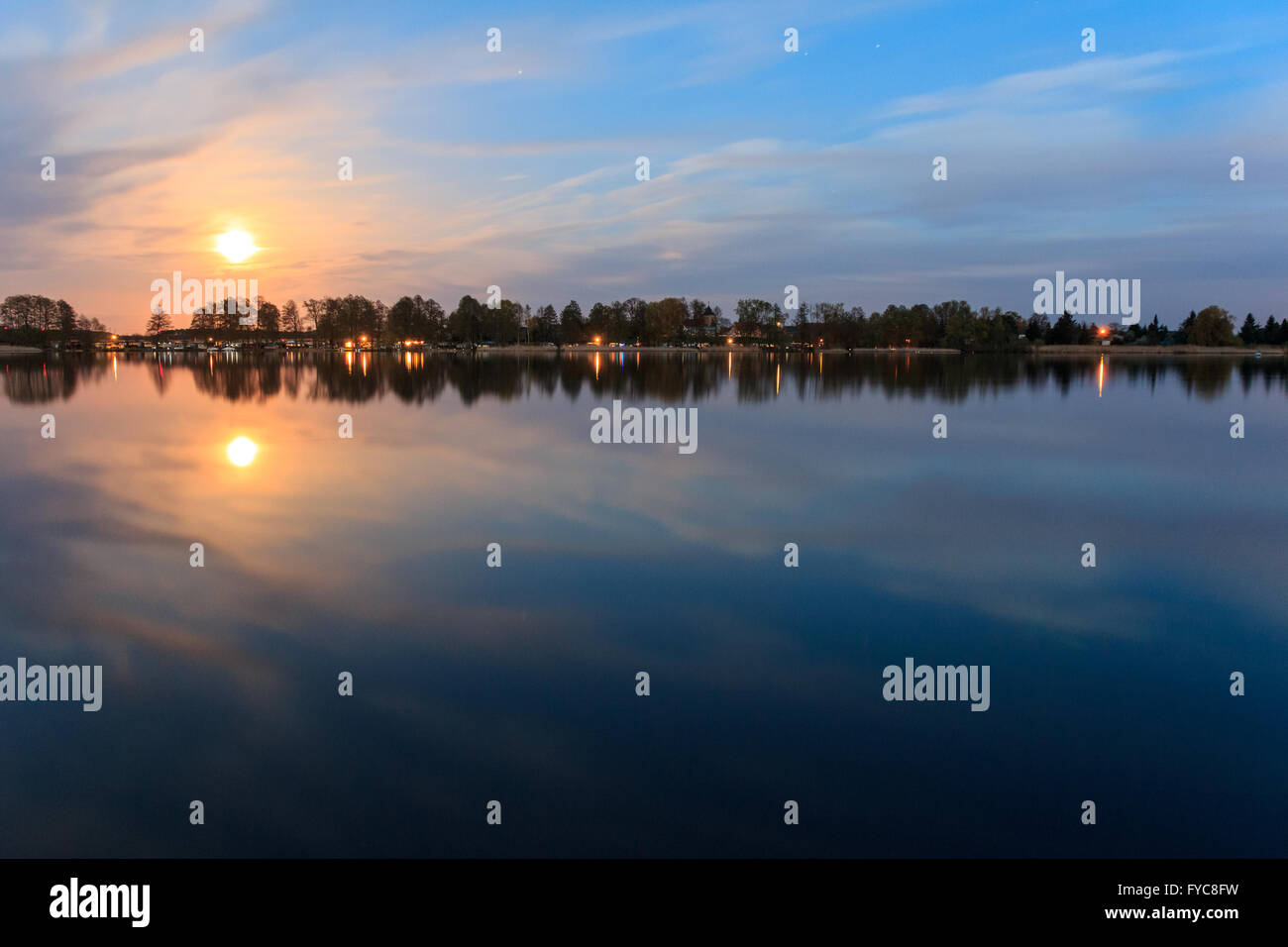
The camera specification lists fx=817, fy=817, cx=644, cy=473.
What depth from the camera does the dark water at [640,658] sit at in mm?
8008

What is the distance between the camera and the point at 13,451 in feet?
102

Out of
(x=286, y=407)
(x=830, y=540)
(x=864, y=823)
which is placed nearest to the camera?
(x=864, y=823)

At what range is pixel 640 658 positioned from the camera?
11.5 m

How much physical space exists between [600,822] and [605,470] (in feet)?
61.7

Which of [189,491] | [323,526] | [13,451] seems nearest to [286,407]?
[13,451]

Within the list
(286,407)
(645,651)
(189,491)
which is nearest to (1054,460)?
(645,651)

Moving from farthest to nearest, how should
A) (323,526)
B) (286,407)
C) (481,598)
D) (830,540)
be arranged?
(286,407)
(323,526)
(830,540)
(481,598)

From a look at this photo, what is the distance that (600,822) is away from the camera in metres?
7.92

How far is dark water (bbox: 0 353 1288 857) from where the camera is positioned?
8008mm
